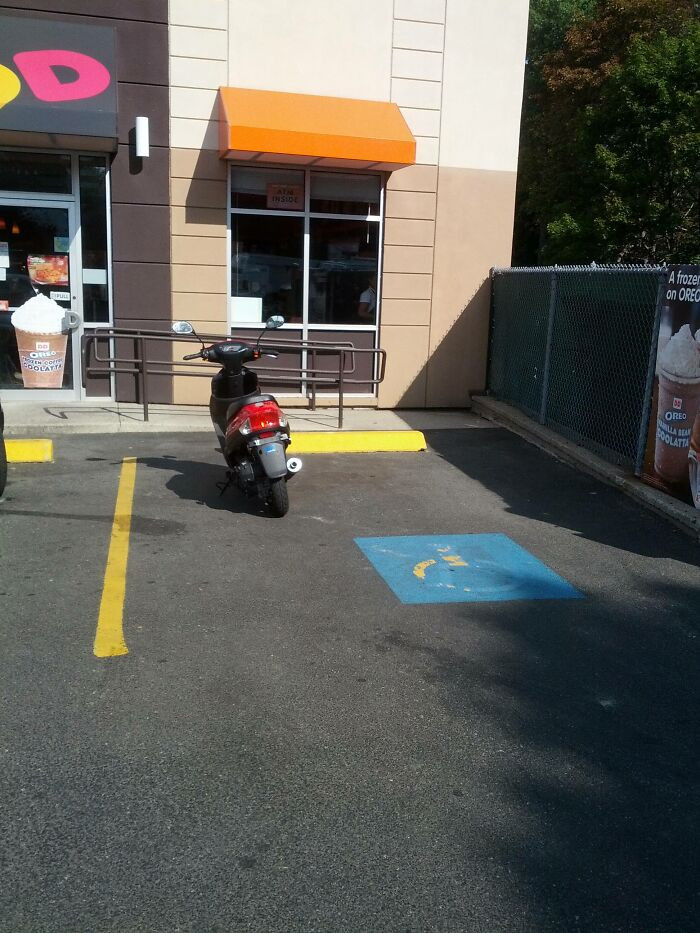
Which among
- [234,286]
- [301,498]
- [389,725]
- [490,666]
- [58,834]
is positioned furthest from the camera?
[234,286]

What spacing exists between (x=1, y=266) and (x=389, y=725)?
8.80 metres

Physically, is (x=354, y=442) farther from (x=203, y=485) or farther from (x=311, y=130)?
(x=311, y=130)

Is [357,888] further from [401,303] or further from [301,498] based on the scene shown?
[401,303]

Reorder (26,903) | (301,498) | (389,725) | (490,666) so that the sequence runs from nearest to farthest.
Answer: (26,903)
(389,725)
(490,666)
(301,498)

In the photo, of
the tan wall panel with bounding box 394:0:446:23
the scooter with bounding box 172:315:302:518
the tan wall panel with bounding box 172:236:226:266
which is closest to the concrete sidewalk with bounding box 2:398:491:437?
the tan wall panel with bounding box 172:236:226:266

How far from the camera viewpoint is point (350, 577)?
555 centimetres

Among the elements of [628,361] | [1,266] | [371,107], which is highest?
[371,107]

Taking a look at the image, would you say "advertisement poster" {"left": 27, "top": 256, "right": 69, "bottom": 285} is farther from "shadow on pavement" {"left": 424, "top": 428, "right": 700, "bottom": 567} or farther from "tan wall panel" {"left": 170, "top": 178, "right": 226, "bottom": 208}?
"shadow on pavement" {"left": 424, "top": 428, "right": 700, "bottom": 567}

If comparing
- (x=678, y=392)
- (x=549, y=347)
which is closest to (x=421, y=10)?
(x=549, y=347)

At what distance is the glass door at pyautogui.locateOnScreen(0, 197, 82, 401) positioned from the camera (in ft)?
34.4

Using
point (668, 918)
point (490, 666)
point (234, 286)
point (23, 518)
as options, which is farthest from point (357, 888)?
point (234, 286)

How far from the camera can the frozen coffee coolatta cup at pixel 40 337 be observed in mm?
10594

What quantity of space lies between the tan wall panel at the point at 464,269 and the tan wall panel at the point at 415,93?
89 cm

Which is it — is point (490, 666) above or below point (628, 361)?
below
